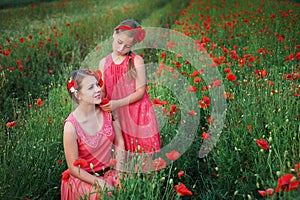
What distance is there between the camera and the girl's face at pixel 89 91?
246cm

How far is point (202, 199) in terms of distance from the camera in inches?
103

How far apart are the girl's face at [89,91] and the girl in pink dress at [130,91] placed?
6.7 inches

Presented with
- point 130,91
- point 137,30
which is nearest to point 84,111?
point 130,91

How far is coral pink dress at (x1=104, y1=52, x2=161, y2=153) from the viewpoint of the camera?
2.80m

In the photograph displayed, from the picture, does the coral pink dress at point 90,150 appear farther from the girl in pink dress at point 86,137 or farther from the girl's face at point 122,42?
the girl's face at point 122,42

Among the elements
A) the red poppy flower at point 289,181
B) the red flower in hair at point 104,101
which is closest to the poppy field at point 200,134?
the red poppy flower at point 289,181

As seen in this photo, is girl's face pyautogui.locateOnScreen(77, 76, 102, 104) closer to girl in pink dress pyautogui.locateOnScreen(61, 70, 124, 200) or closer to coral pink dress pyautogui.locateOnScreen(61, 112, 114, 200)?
girl in pink dress pyautogui.locateOnScreen(61, 70, 124, 200)

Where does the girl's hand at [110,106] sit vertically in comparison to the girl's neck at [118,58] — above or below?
below

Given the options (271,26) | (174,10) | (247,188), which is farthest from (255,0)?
(247,188)

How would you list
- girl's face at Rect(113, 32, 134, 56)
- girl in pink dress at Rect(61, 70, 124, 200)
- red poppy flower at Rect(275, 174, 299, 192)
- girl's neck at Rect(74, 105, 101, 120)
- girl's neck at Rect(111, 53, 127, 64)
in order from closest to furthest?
red poppy flower at Rect(275, 174, 299, 192), girl in pink dress at Rect(61, 70, 124, 200), girl's neck at Rect(74, 105, 101, 120), girl's face at Rect(113, 32, 134, 56), girl's neck at Rect(111, 53, 127, 64)

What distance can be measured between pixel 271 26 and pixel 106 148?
4.47 metres

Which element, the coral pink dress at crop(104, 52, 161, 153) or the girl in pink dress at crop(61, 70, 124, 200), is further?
the coral pink dress at crop(104, 52, 161, 153)

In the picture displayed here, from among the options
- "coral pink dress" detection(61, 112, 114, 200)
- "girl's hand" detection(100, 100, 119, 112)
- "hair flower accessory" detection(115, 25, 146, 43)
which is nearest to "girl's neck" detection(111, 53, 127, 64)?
"hair flower accessory" detection(115, 25, 146, 43)

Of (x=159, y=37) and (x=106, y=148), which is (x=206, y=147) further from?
(x=159, y=37)
